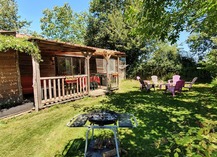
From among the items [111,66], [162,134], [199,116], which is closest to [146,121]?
[162,134]

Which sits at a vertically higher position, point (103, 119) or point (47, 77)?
point (47, 77)

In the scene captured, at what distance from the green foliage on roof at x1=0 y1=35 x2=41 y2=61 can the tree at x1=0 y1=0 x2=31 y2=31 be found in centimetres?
2274

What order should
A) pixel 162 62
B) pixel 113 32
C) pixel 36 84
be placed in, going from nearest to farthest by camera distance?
pixel 36 84, pixel 162 62, pixel 113 32

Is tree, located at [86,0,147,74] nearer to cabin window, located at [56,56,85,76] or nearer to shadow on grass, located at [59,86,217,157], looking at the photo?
cabin window, located at [56,56,85,76]

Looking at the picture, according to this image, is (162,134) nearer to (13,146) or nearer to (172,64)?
(13,146)

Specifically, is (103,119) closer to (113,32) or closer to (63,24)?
(113,32)

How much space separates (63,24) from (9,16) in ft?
27.8

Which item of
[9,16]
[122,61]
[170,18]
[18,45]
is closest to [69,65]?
[18,45]

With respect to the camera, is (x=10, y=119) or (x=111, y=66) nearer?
(x=10, y=119)

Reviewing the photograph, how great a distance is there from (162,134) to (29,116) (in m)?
4.55

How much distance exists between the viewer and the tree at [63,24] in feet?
99.2

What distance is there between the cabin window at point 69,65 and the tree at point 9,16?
709 inches

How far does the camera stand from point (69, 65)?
12594 millimetres

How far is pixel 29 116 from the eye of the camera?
597cm
